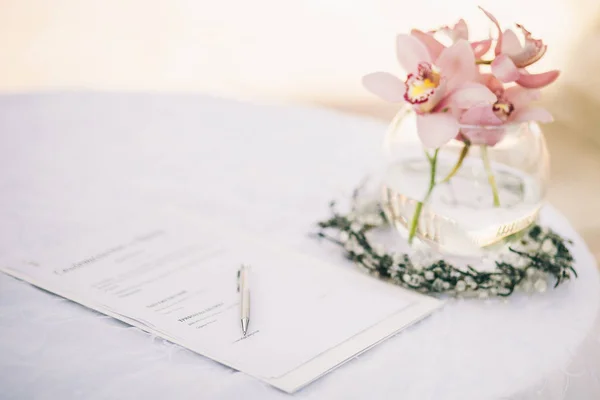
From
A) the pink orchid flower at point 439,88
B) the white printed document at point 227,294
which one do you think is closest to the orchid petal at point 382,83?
the pink orchid flower at point 439,88

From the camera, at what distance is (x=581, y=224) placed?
228cm

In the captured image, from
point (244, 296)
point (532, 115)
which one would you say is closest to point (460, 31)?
point (532, 115)

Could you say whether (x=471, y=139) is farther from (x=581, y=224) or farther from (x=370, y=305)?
(x=581, y=224)

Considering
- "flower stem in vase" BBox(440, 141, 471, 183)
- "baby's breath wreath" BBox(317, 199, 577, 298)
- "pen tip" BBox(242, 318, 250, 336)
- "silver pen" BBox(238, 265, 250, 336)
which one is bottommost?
"baby's breath wreath" BBox(317, 199, 577, 298)

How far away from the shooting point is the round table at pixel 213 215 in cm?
63

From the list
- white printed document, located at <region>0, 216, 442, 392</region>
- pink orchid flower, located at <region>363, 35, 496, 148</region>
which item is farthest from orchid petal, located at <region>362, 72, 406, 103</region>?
white printed document, located at <region>0, 216, 442, 392</region>

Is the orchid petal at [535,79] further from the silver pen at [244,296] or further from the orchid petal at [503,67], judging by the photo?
the silver pen at [244,296]

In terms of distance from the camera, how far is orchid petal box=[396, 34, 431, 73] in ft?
2.48

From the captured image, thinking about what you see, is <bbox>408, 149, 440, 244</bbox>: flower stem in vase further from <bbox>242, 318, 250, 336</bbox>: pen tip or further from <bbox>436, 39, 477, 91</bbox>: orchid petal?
<bbox>242, 318, 250, 336</bbox>: pen tip

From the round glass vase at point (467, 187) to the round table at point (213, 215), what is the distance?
0.30 feet

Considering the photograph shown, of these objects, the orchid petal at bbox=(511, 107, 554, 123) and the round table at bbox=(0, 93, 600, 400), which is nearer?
the round table at bbox=(0, 93, 600, 400)

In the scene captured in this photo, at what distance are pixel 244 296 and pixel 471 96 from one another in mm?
336

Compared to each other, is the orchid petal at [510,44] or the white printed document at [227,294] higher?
the orchid petal at [510,44]

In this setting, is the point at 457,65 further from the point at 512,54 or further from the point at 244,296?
the point at 244,296
